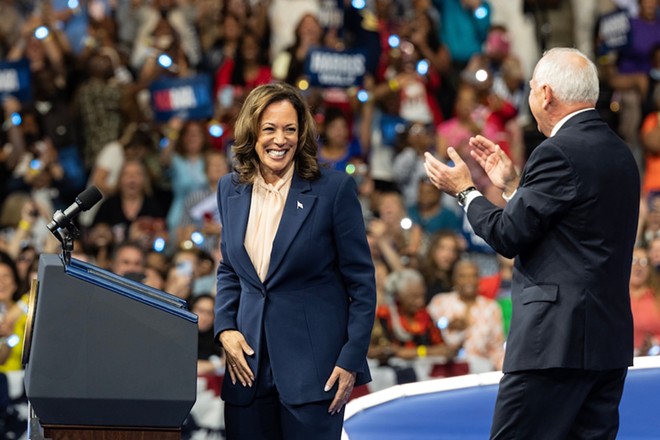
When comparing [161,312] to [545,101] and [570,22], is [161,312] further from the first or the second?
[570,22]

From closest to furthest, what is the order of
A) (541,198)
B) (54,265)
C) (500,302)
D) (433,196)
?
(54,265) < (541,198) < (500,302) < (433,196)

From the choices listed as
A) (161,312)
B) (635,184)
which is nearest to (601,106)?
(635,184)

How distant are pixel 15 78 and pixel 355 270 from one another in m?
5.04

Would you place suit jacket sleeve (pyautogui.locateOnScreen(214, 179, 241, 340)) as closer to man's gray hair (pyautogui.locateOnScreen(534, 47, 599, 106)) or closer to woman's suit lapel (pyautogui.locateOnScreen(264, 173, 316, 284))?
woman's suit lapel (pyautogui.locateOnScreen(264, 173, 316, 284))

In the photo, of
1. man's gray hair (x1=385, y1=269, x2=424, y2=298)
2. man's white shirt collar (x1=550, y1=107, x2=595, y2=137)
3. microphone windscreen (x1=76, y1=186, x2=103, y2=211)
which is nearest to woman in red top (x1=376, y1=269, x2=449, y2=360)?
man's gray hair (x1=385, y1=269, x2=424, y2=298)

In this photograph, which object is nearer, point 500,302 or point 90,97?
point 500,302

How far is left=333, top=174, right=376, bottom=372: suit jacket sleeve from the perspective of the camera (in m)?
3.36

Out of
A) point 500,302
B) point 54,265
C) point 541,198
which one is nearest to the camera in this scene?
Answer: point 54,265

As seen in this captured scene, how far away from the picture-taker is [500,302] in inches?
277

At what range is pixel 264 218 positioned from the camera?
342 centimetres

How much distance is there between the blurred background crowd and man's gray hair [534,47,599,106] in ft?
9.62

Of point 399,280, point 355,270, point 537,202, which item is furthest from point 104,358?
point 399,280

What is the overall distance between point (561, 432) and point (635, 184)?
647mm

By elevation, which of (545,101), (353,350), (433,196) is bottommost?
(353,350)
